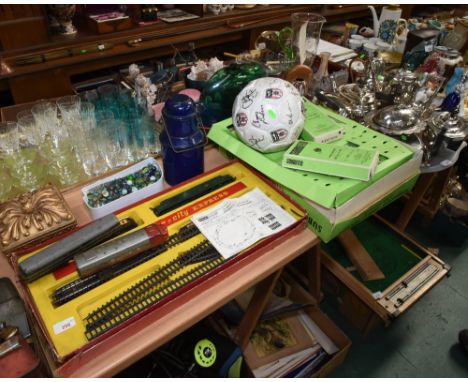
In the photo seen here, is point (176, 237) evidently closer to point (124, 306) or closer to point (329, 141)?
point (124, 306)

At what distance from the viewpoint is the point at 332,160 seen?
0.91 meters

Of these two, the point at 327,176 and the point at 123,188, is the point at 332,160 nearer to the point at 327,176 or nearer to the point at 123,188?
the point at 327,176

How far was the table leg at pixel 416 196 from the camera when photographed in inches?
62.2

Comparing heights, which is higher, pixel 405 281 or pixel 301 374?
pixel 405 281

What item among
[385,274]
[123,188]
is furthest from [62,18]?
[385,274]

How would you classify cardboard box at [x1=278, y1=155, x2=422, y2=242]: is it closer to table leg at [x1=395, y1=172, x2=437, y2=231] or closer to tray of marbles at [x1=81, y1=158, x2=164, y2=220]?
tray of marbles at [x1=81, y1=158, x2=164, y2=220]

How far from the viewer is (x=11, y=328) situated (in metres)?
0.65

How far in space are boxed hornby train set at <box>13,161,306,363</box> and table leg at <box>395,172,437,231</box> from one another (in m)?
0.98

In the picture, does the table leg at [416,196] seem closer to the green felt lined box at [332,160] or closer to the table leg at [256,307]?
the green felt lined box at [332,160]

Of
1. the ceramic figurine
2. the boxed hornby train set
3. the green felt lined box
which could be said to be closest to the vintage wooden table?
the boxed hornby train set

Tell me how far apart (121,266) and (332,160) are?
0.58m

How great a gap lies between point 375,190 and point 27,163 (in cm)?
93

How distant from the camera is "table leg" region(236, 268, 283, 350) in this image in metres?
1.04

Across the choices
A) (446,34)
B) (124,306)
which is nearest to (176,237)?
(124,306)
